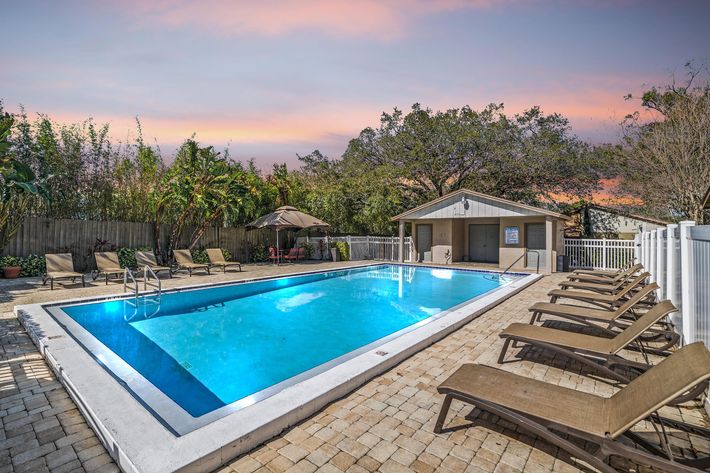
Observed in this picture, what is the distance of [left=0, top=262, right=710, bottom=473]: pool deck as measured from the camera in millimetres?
2520

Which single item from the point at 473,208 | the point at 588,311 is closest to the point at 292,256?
the point at 473,208

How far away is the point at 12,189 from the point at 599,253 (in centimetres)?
2139

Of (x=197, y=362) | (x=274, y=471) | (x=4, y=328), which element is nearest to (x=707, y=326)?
(x=274, y=471)

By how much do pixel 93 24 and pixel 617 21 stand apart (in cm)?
1552

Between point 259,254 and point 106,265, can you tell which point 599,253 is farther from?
point 106,265

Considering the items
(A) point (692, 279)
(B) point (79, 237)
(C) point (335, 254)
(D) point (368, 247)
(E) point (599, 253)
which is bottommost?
(C) point (335, 254)

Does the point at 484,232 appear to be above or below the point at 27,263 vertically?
above

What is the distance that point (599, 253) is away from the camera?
16.0 meters

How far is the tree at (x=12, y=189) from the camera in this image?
934 cm

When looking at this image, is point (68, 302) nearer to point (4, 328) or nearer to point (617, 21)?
point (4, 328)

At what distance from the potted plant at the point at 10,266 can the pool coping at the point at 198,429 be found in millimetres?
9297

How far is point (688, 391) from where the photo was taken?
2.11m

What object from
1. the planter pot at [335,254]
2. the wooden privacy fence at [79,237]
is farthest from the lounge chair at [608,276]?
the wooden privacy fence at [79,237]

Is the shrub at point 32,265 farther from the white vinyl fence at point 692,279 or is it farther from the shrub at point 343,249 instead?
the white vinyl fence at point 692,279
